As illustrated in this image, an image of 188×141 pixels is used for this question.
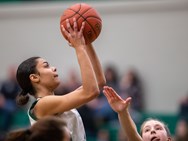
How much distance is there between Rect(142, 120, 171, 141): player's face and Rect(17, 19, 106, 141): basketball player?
2.21 feet

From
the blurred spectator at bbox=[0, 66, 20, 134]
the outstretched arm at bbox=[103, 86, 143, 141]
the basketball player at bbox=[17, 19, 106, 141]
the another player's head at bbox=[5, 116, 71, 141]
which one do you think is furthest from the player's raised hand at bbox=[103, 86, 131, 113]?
the blurred spectator at bbox=[0, 66, 20, 134]

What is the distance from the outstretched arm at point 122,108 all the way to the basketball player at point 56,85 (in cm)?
33

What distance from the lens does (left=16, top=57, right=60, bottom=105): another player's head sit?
466 cm

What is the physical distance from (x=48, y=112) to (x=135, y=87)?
700 centimetres

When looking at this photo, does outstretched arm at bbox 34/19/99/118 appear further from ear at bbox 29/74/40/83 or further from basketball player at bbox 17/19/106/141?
ear at bbox 29/74/40/83

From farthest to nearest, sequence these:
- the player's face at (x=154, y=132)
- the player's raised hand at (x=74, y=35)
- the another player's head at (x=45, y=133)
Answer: the player's face at (x=154, y=132)
the player's raised hand at (x=74, y=35)
the another player's head at (x=45, y=133)

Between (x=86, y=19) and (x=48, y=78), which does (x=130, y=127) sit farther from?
(x=86, y=19)

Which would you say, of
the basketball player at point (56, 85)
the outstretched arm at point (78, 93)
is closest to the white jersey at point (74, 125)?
the basketball player at point (56, 85)

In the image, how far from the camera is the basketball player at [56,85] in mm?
4367

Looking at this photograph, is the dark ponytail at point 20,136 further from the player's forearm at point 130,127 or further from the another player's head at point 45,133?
the player's forearm at point 130,127

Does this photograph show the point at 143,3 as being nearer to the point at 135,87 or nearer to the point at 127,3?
the point at 127,3

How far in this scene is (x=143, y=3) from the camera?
12383 mm

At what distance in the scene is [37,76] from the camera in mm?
4672

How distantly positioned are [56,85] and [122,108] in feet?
1.99
